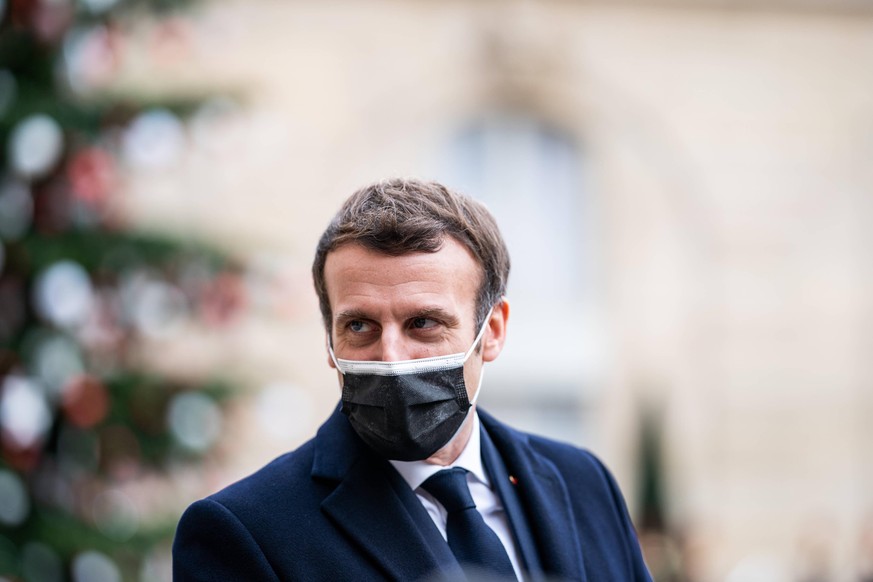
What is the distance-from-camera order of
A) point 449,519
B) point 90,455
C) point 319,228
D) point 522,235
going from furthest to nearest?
point 522,235, point 319,228, point 90,455, point 449,519

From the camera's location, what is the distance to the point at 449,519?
2680mm

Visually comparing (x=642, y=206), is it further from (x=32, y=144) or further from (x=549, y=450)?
(x=549, y=450)

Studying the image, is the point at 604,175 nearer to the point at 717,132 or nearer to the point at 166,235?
the point at 717,132

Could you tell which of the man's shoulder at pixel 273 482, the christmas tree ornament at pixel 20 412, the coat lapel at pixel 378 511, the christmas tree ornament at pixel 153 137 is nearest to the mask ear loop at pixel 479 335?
the coat lapel at pixel 378 511

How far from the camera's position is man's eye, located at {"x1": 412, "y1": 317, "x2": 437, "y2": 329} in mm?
2650

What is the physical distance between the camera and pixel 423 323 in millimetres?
2660

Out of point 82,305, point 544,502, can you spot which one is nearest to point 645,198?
point 82,305

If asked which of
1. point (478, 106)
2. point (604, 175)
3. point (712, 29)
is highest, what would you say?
point (712, 29)

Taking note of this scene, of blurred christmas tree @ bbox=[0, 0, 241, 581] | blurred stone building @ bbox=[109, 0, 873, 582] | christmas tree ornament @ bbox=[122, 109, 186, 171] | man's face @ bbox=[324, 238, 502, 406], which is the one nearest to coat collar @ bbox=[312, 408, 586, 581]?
man's face @ bbox=[324, 238, 502, 406]

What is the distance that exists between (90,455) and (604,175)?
1109 cm

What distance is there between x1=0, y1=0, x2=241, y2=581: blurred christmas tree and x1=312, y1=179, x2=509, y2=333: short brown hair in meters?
4.31

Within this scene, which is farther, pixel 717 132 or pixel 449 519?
pixel 717 132

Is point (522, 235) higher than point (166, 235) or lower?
lower

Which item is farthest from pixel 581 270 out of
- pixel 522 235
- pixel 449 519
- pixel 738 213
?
pixel 449 519
